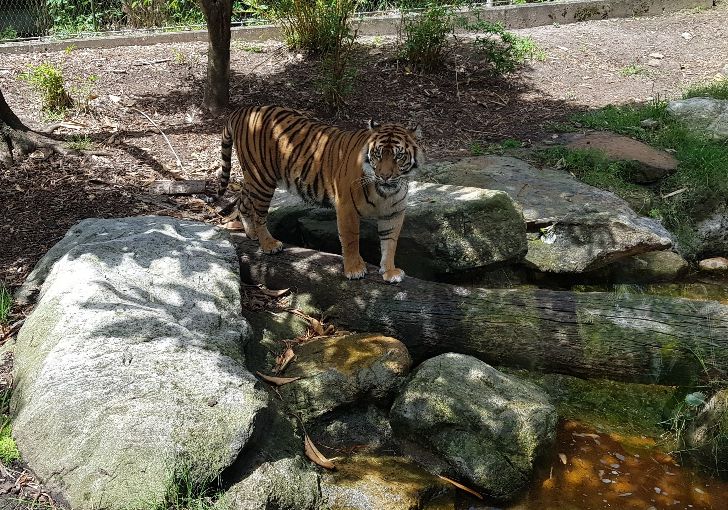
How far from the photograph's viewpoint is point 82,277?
3934 mm

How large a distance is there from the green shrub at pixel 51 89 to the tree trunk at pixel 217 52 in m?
1.48

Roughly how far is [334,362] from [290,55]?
250 inches

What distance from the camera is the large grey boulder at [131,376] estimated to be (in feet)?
9.55

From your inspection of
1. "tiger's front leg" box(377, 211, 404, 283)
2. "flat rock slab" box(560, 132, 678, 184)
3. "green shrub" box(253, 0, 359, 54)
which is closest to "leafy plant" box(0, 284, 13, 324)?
"tiger's front leg" box(377, 211, 404, 283)

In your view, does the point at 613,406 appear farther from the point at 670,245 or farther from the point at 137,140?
the point at 137,140

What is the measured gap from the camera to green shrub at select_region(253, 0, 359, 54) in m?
8.62

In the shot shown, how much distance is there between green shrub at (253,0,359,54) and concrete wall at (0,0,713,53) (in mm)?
756

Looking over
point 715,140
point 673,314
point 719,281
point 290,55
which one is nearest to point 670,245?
point 719,281

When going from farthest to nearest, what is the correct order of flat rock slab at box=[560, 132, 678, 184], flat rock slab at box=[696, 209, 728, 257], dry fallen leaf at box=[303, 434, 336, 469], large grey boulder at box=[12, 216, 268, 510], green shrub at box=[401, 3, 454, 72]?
green shrub at box=[401, 3, 454, 72]
flat rock slab at box=[560, 132, 678, 184]
flat rock slab at box=[696, 209, 728, 257]
dry fallen leaf at box=[303, 434, 336, 469]
large grey boulder at box=[12, 216, 268, 510]

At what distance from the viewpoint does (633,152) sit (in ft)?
22.9

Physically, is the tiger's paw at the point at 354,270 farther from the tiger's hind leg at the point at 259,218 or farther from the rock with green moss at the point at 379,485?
the rock with green moss at the point at 379,485

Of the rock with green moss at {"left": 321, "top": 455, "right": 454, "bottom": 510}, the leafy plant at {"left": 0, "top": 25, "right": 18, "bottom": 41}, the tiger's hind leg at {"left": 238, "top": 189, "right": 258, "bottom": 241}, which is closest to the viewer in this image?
the rock with green moss at {"left": 321, "top": 455, "right": 454, "bottom": 510}

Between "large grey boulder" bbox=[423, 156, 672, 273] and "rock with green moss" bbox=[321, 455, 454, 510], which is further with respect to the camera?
"large grey boulder" bbox=[423, 156, 672, 273]

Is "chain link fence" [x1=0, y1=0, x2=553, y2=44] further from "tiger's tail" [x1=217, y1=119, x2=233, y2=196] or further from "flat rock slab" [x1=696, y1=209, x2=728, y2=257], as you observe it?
"flat rock slab" [x1=696, y1=209, x2=728, y2=257]
